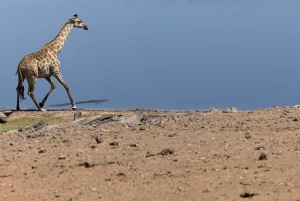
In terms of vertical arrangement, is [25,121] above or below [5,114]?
below

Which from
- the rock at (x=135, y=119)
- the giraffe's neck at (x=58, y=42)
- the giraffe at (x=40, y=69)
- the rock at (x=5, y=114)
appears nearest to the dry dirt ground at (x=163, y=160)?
the rock at (x=135, y=119)

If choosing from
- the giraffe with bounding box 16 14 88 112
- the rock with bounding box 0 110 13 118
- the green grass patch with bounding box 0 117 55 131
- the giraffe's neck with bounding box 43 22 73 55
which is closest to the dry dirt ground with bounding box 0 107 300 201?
the green grass patch with bounding box 0 117 55 131

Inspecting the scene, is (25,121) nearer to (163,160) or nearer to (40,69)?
(40,69)

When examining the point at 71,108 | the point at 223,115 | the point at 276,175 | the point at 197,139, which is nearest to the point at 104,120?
the point at 223,115

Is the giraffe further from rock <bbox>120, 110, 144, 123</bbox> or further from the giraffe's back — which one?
rock <bbox>120, 110, 144, 123</bbox>

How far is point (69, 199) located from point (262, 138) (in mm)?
2395

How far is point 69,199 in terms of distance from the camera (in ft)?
23.1

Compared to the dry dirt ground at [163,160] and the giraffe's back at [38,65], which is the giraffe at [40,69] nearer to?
the giraffe's back at [38,65]

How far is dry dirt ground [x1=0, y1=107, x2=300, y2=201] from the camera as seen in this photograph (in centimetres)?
681

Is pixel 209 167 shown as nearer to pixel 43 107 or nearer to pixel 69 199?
pixel 69 199

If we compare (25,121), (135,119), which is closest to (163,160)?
(135,119)

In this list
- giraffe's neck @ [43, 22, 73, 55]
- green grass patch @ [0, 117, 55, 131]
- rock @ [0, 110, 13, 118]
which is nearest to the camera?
green grass patch @ [0, 117, 55, 131]

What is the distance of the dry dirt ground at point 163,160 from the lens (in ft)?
22.4

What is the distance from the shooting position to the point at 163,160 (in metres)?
7.91
